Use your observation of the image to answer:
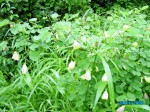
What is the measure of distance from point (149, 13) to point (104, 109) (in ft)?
11.0

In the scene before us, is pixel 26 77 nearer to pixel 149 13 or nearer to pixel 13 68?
pixel 13 68

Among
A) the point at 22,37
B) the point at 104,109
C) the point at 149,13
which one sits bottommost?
the point at 149,13

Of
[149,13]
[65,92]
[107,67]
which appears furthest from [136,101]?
[149,13]

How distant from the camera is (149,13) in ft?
15.7

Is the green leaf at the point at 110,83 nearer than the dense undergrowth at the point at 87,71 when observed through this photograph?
Yes

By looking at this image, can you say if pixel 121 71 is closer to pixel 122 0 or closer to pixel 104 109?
pixel 104 109

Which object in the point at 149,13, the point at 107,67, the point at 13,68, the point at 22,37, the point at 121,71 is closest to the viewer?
the point at 107,67

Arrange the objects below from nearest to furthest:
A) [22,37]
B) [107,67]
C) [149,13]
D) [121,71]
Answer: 1. [107,67]
2. [121,71]
3. [22,37]
4. [149,13]

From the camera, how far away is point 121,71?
173cm

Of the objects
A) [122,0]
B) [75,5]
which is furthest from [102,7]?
[75,5]

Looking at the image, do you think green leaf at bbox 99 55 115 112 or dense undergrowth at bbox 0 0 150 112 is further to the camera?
dense undergrowth at bbox 0 0 150 112

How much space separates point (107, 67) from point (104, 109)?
30 centimetres

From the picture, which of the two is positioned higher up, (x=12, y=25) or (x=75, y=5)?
(x=12, y=25)

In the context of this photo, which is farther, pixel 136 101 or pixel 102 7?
pixel 102 7
